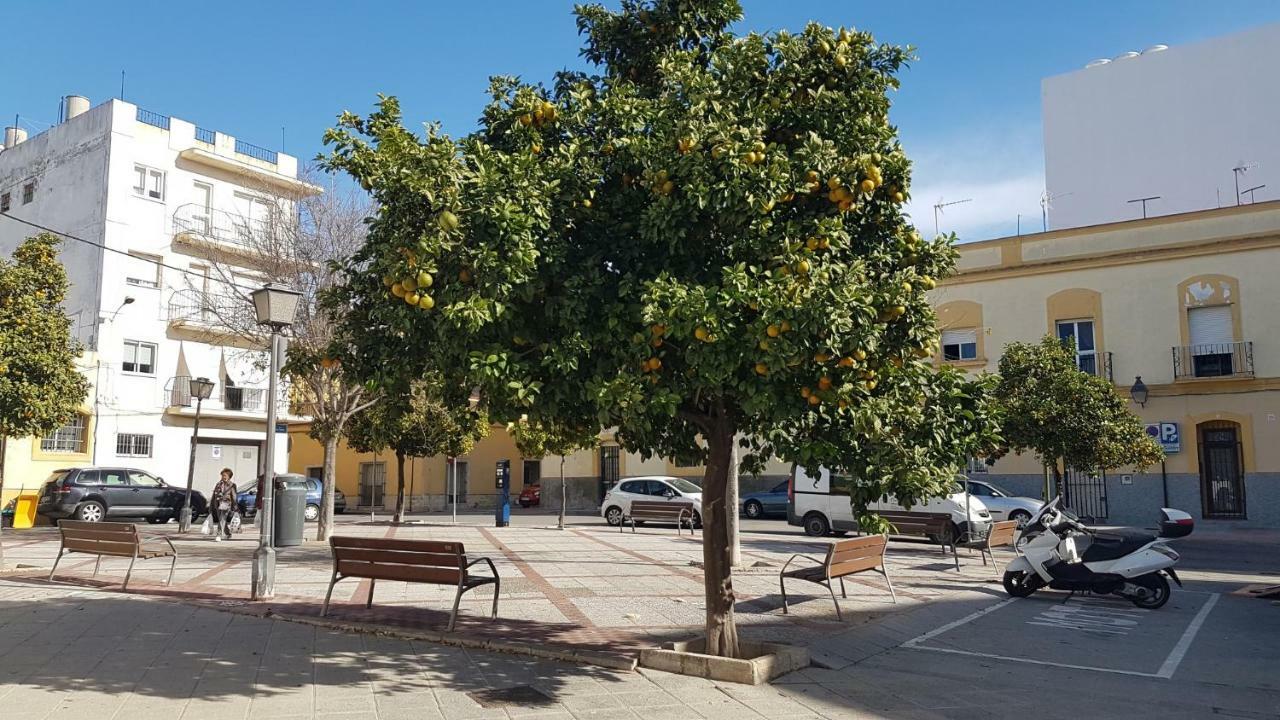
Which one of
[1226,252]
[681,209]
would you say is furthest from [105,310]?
[1226,252]

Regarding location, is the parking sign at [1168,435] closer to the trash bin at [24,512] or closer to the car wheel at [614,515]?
the car wheel at [614,515]

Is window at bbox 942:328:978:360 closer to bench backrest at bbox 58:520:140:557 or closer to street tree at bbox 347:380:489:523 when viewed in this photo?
street tree at bbox 347:380:489:523

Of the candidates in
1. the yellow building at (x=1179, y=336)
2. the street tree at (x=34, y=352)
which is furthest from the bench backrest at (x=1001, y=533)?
the yellow building at (x=1179, y=336)

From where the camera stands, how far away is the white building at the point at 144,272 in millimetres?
29875

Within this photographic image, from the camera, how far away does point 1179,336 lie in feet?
86.7

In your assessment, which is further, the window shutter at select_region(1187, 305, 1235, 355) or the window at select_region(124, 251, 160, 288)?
the window at select_region(124, 251, 160, 288)

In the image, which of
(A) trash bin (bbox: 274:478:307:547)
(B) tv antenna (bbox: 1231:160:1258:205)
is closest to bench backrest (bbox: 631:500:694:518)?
(A) trash bin (bbox: 274:478:307:547)

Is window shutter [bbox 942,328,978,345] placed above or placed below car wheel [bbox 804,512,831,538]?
above

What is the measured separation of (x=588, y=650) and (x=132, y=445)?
1102 inches

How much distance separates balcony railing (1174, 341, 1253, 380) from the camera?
25.5 metres

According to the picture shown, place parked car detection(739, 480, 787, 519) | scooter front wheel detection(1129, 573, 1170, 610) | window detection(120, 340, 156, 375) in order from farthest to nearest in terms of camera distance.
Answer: window detection(120, 340, 156, 375) → parked car detection(739, 480, 787, 519) → scooter front wheel detection(1129, 573, 1170, 610)

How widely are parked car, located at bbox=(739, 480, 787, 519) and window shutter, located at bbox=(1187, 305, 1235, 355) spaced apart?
499 inches

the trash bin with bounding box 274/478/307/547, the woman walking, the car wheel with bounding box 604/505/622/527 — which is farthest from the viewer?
the car wheel with bounding box 604/505/622/527

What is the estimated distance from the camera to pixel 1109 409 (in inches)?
714
